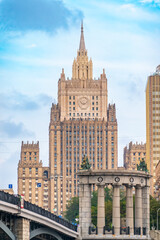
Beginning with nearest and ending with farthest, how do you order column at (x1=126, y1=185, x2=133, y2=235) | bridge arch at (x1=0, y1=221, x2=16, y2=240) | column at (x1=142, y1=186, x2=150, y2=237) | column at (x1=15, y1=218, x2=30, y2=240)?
bridge arch at (x1=0, y1=221, x2=16, y2=240) < column at (x1=15, y1=218, x2=30, y2=240) < column at (x1=126, y1=185, x2=133, y2=235) < column at (x1=142, y1=186, x2=150, y2=237)

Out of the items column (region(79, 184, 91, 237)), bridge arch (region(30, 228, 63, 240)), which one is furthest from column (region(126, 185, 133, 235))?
bridge arch (region(30, 228, 63, 240))

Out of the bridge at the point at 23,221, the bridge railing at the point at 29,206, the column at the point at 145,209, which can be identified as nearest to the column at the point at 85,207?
the bridge railing at the point at 29,206

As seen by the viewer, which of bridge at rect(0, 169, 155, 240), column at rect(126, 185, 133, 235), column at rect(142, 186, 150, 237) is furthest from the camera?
column at rect(142, 186, 150, 237)

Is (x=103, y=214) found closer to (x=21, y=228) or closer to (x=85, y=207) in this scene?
(x=85, y=207)

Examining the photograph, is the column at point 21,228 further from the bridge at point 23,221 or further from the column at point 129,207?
the column at point 129,207

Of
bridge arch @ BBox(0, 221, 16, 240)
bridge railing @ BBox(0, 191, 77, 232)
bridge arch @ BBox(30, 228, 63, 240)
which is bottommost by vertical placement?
bridge arch @ BBox(30, 228, 63, 240)

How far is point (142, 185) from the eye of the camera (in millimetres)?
136375

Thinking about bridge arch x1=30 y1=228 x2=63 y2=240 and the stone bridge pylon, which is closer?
bridge arch x1=30 y1=228 x2=63 y2=240

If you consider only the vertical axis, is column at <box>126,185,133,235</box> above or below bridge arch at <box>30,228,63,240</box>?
above

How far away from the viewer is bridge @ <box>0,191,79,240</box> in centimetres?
9919

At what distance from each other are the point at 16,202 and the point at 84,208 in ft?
103

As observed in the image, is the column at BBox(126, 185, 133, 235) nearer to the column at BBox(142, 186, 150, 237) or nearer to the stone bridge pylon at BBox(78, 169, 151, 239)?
the stone bridge pylon at BBox(78, 169, 151, 239)

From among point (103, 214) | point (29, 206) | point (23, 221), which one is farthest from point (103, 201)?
point (23, 221)

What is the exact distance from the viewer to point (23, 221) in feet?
343
